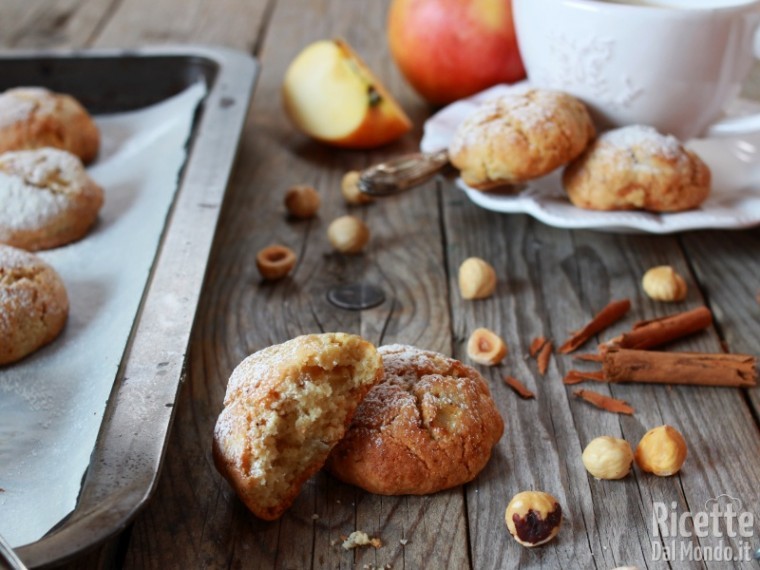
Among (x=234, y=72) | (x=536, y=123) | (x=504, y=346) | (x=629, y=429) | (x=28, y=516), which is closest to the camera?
(x=28, y=516)

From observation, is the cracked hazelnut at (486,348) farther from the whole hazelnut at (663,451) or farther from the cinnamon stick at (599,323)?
the whole hazelnut at (663,451)

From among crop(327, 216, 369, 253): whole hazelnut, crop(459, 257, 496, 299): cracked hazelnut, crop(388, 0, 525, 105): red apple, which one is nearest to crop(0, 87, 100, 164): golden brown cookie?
crop(327, 216, 369, 253): whole hazelnut

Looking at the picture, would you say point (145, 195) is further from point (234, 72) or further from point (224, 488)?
point (224, 488)

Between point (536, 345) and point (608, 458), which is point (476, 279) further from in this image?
point (608, 458)

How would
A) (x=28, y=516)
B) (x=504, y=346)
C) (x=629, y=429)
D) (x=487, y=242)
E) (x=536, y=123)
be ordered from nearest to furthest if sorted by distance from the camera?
(x=28, y=516), (x=629, y=429), (x=504, y=346), (x=536, y=123), (x=487, y=242)

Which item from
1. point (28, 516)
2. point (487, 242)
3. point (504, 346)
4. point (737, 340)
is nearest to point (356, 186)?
point (487, 242)

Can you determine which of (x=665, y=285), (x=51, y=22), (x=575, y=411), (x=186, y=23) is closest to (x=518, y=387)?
(x=575, y=411)
